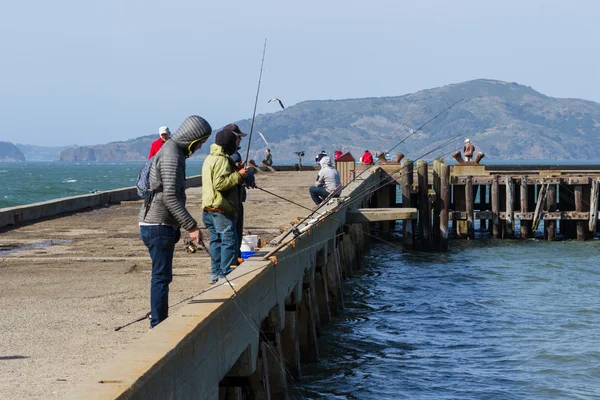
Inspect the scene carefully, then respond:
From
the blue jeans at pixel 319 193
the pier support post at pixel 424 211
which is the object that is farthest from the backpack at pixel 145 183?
the pier support post at pixel 424 211

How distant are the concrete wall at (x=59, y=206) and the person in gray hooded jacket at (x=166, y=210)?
10852 millimetres

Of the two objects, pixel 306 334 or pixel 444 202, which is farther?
pixel 444 202

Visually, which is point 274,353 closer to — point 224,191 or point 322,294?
point 224,191

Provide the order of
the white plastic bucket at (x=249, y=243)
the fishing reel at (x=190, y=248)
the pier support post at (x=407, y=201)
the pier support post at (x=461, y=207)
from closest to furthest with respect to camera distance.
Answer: the white plastic bucket at (x=249, y=243) < the fishing reel at (x=190, y=248) < the pier support post at (x=407, y=201) < the pier support post at (x=461, y=207)

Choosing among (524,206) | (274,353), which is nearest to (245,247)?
(274,353)

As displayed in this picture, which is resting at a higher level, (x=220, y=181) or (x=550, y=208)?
(x=220, y=181)

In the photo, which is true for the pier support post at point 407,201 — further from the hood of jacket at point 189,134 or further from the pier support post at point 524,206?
the hood of jacket at point 189,134

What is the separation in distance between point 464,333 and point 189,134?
931 cm

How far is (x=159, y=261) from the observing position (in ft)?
25.3

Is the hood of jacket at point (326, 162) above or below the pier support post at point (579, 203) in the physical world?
above

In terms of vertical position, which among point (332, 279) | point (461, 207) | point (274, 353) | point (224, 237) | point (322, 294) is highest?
point (224, 237)

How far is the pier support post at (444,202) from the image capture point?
86.9ft

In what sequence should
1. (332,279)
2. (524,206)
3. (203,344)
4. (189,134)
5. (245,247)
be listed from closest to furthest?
(203,344) < (189,134) < (245,247) < (332,279) < (524,206)

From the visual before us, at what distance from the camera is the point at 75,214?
21547 mm
